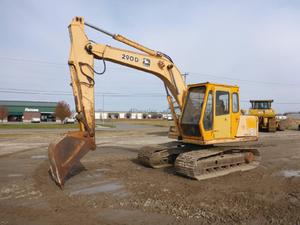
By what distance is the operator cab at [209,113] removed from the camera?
9.38 meters

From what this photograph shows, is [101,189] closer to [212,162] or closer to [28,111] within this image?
[212,162]

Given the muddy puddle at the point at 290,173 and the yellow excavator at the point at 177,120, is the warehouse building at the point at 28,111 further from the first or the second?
the muddy puddle at the point at 290,173

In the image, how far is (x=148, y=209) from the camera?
6.29 m

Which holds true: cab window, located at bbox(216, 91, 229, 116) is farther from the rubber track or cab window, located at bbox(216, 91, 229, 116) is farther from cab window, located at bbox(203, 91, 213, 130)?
the rubber track

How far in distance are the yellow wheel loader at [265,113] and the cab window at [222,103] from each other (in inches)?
871

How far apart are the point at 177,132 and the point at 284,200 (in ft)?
14.6

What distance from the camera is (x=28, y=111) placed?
91.6 meters

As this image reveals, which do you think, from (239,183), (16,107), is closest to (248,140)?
(239,183)

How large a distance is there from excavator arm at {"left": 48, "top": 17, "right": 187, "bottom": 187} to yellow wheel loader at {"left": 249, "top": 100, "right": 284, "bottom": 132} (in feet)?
74.2

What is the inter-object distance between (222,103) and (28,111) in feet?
299

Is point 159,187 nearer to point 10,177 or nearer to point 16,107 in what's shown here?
A: point 10,177

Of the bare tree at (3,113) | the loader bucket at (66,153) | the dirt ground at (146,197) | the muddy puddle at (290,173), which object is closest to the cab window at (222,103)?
the dirt ground at (146,197)

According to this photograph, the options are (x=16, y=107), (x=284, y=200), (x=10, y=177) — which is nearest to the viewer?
(x=284, y=200)

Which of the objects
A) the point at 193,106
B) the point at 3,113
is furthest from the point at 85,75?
the point at 3,113
